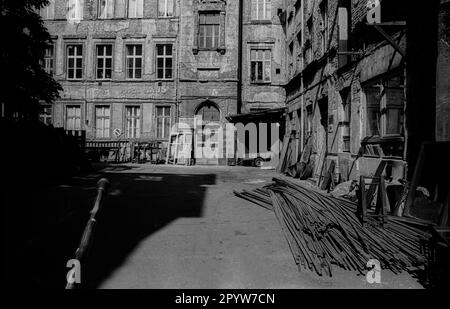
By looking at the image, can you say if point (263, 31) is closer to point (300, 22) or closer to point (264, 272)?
point (300, 22)

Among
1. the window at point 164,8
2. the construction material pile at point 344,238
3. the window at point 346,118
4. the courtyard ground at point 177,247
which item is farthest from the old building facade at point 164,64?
the construction material pile at point 344,238

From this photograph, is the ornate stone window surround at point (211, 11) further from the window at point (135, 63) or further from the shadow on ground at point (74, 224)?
the shadow on ground at point (74, 224)

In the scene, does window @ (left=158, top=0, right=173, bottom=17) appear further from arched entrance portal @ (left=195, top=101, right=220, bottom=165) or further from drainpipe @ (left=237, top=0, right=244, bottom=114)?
arched entrance portal @ (left=195, top=101, right=220, bottom=165)

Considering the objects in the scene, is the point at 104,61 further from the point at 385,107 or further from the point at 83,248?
the point at 83,248

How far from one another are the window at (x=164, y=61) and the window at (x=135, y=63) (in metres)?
1.25

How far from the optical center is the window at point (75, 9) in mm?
25641

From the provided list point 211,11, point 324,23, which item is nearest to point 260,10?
point 211,11

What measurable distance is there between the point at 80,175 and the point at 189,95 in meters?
11.9

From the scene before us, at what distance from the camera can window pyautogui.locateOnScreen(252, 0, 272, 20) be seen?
25.0 m

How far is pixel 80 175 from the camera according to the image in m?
13.7

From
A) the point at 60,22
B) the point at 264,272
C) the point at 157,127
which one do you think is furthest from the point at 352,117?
the point at 60,22

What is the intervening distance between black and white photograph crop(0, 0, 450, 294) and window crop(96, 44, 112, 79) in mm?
5080

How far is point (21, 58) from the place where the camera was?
41.7ft

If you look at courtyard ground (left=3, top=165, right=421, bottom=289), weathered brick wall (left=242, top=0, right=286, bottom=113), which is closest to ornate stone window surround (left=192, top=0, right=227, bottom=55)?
weathered brick wall (left=242, top=0, right=286, bottom=113)
